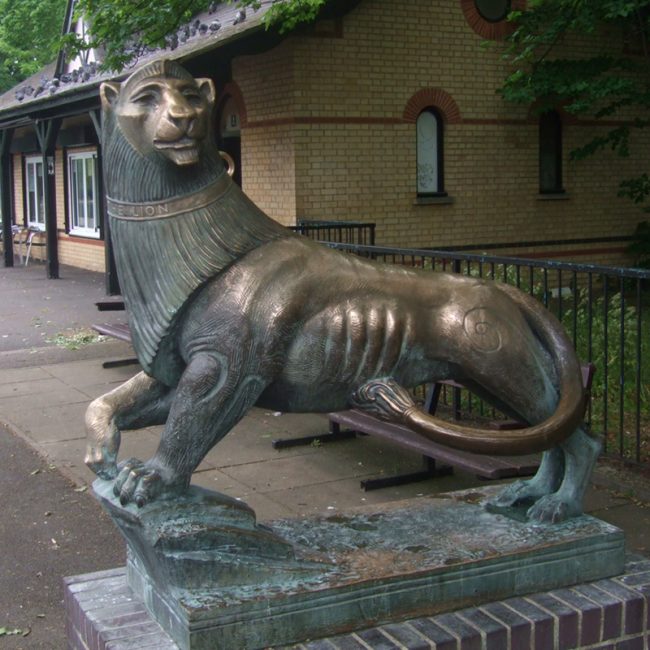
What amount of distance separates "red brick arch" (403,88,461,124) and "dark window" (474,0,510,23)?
147 centimetres

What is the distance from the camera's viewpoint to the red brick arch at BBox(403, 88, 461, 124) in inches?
606

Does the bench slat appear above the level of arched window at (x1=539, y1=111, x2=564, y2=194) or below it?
below

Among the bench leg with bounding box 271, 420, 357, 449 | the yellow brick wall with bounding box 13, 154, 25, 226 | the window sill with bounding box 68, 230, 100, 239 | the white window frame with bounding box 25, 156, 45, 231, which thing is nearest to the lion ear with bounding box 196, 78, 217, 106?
the bench leg with bounding box 271, 420, 357, 449

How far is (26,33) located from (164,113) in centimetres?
4255

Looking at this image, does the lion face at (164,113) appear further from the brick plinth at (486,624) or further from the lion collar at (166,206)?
the brick plinth at (486,624)

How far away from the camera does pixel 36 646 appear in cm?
451

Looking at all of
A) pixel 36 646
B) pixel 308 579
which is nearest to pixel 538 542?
pixel 308 579

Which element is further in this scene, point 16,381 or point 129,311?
point 16,381

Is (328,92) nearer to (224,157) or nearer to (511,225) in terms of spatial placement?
(511,225)

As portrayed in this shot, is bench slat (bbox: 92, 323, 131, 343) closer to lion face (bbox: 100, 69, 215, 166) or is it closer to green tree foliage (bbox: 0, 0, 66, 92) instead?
lion face (bbox: 100, 69, 215, 166)

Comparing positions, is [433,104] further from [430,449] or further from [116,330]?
[430,449]

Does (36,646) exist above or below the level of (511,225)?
below

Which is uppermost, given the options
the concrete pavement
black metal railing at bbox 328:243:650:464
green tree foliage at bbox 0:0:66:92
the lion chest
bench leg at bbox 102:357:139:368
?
green tree foliage at bbox 0:0:66:92

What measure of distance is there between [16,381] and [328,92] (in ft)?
21.1
